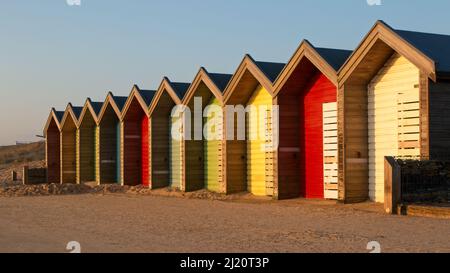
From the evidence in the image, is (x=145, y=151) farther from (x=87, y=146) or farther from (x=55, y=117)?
(x=55, y=117)

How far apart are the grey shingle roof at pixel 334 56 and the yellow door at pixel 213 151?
6820 mm

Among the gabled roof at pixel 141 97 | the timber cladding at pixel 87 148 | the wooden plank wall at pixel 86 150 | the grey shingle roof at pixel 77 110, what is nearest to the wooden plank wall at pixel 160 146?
the gabled roof at pixel 141 97

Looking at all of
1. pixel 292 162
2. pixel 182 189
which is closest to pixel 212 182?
pixel 182 189

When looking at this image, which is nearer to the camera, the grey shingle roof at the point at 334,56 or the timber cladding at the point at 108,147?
the grey shingle roof at the point at 334,56

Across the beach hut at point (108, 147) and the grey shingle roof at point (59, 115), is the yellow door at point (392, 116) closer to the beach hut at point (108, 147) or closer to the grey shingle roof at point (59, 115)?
the beach hut at point (108, 147)

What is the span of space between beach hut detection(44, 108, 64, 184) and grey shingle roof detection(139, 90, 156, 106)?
10.9 meters

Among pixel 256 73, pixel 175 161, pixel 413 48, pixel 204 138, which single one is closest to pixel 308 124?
pixel 256 73

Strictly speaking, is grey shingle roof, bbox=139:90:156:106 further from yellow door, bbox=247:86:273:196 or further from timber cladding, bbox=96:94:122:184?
yellow door, bbox=247:86:273:196

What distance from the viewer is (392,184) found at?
1548 centimetres

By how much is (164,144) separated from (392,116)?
1373 centimetres

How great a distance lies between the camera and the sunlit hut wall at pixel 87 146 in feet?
120

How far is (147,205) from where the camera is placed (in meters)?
21.1

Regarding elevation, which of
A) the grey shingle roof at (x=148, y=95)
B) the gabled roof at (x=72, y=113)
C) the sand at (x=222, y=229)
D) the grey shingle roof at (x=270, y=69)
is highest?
the grey shingle roof at (x=270, y=69)
